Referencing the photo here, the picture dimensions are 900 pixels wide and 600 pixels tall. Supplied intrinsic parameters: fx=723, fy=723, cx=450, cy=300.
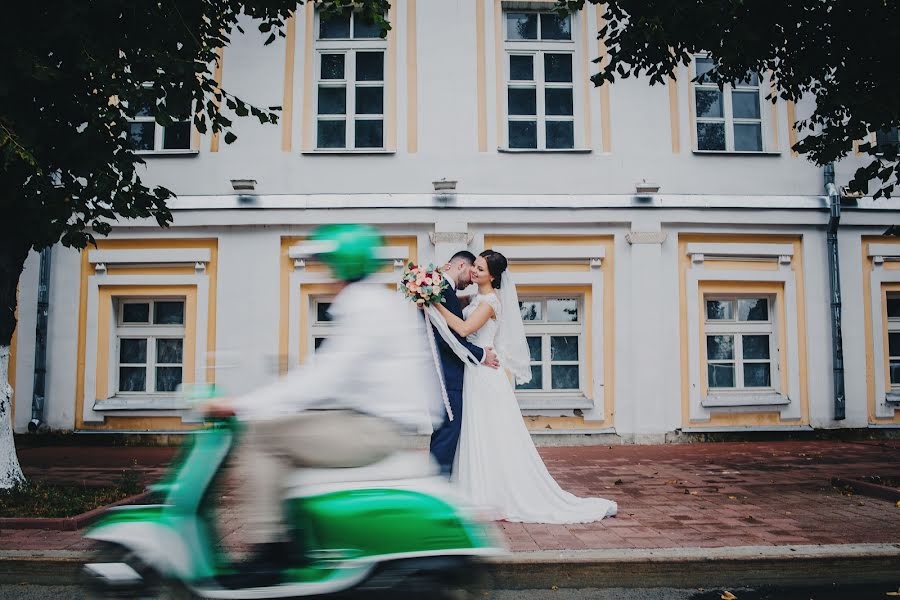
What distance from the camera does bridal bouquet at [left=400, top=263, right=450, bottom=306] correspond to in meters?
5.68

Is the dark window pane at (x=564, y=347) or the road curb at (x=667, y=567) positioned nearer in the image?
the road curb at (x=667, y=567)

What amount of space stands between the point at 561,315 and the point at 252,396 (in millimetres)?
9672

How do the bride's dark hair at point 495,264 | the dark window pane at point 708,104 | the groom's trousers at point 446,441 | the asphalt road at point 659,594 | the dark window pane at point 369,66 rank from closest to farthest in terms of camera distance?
the asphalt road at point 659,594 < the groom's trousers at point 446,441 < the bride's dark hair at point 495,264 < the dark window pane at point 369,66 < the dark window pane at point 708,104

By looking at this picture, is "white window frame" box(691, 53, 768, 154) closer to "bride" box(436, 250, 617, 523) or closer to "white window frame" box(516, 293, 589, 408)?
"white window frame" box(516, 293, 589, 408)

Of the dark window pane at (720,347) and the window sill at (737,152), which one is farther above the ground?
the window sill at (737,152)

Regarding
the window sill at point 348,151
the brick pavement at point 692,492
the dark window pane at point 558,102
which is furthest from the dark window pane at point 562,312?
the window sill at point 348,151

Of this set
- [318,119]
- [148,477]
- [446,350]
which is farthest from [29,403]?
[446,350]

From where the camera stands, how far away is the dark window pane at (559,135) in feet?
39.9

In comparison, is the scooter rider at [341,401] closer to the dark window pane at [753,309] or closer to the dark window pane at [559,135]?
the dark window pane at [559,135]

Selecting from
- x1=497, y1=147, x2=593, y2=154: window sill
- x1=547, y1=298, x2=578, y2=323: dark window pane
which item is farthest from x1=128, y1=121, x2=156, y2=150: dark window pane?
x1=547, y1=298, x2=578, y2=323: dark window pane

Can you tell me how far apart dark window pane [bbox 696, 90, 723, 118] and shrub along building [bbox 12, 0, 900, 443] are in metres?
0.23

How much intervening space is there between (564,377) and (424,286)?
6.71 meters

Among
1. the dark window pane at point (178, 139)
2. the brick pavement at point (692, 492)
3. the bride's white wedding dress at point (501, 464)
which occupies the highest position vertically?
the dark window pane at point (178, 139)

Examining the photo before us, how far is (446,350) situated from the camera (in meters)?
6.10
